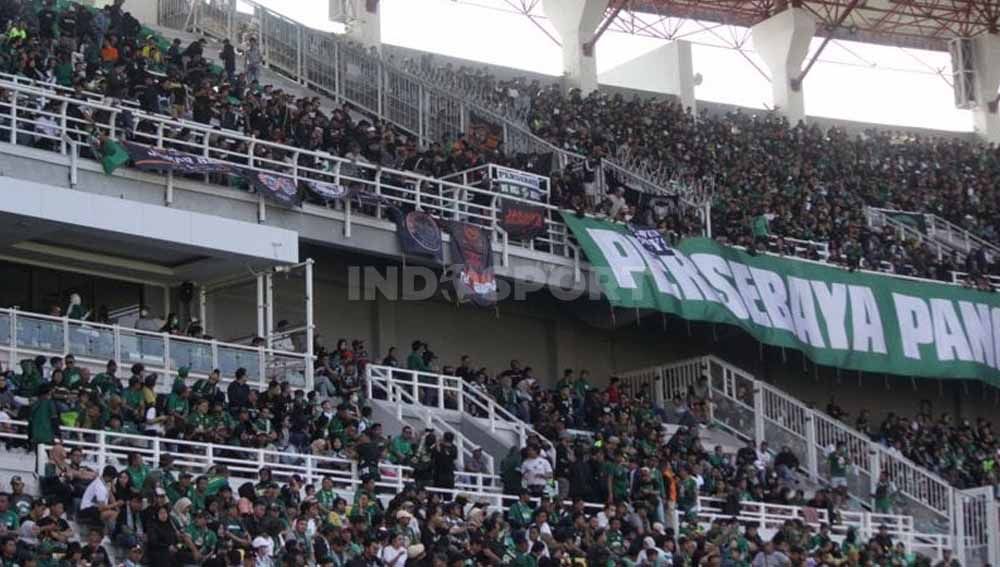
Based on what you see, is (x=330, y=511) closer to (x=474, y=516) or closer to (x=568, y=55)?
(x=474, y=516)

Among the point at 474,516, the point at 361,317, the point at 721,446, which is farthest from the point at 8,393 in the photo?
the point at 721,446

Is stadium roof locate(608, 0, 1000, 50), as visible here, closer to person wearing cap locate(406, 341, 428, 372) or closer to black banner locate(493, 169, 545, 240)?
black banner locate(493, 169, 545, 240)

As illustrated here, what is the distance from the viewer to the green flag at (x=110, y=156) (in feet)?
84.3

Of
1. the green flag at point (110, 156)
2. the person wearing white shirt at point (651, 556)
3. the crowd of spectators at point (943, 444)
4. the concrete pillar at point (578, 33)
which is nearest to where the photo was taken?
the person wearing white shirt at point (651, 556)

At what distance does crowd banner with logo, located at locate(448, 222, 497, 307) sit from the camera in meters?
30.2

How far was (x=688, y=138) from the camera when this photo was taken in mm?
40688

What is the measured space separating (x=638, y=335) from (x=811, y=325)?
10.0 feet

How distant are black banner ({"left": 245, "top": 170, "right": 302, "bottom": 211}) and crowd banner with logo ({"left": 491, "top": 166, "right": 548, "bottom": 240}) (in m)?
4.53

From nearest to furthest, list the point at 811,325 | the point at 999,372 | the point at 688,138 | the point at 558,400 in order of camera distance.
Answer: the point at 558,400 < the point at 811,325 < the point at 999,372 < the point at 688,138

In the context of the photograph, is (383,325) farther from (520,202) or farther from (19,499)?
(19,499)

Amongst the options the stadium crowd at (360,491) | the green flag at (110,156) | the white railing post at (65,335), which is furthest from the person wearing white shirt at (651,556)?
the green flag at (110,156)

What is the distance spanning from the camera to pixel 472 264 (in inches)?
1198

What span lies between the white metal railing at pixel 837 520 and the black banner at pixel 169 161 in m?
8.00

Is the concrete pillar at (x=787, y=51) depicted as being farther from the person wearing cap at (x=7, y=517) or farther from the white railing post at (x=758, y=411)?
the person wearing cap at (x=7, y=517)
